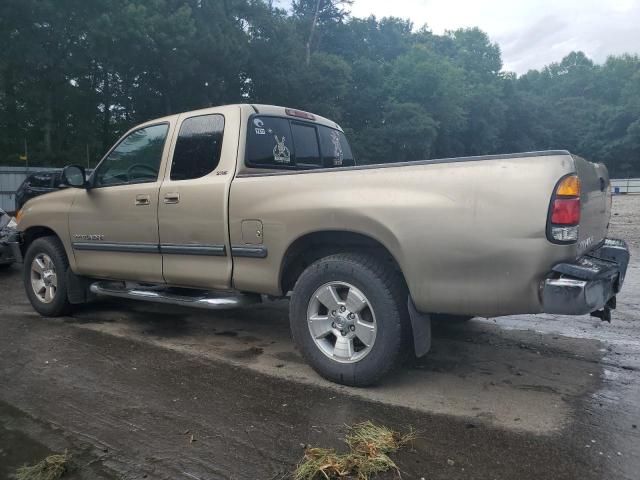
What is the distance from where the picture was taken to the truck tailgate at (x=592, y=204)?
121 inches

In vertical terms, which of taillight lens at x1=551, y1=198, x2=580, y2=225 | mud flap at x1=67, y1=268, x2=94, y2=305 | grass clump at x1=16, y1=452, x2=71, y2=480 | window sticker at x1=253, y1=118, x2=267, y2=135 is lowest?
grass clump at x1=16, y1=452, x2=71, y2=480

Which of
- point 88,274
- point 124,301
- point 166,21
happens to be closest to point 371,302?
point 88,274

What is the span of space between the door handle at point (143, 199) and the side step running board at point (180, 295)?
80cm

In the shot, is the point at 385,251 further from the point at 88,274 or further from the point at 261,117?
the point at 88,274

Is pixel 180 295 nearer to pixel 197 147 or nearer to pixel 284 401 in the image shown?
Answer: pixel 197 147

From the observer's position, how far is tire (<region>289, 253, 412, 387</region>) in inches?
133

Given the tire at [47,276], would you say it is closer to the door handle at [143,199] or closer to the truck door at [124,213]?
the truck door at [124,213]

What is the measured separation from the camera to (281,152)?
4.55 metres

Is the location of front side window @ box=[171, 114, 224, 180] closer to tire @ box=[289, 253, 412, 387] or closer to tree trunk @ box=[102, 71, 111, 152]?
tire @ box=[289, 253, 412, 387]

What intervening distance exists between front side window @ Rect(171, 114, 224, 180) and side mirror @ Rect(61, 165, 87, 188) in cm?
122

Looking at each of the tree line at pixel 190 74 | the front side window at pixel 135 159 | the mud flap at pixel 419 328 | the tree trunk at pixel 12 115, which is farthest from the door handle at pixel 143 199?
the tree trunk at pixel 12 115

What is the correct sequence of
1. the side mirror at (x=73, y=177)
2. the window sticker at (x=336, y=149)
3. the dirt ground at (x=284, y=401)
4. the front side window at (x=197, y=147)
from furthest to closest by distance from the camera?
the window sticker at (x=336, y=149) → the side mirror at (x=73, y=177) → the front side window at (x=197, y=147) → the dirt ground at (x=284, y=401)

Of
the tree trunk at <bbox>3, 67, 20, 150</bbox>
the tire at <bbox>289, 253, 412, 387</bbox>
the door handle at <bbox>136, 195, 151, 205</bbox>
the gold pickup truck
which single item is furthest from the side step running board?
the tree trunk at <bbox>3, 67, 20, 150</bbox>

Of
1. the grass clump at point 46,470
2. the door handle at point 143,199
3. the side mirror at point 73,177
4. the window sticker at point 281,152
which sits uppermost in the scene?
the window sticker at point 281,152
